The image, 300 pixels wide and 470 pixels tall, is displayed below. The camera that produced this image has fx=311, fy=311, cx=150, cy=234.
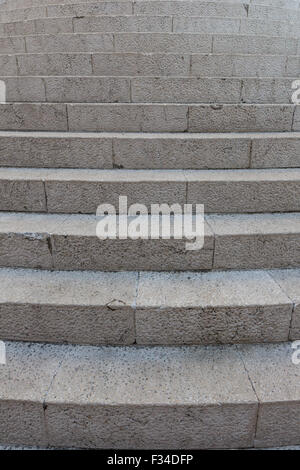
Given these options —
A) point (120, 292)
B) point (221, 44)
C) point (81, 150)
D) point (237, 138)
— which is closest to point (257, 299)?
point (120, 292)

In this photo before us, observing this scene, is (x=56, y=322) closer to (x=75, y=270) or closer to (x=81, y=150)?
(x=75, y=270)

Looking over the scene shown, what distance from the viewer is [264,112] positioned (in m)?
3.77

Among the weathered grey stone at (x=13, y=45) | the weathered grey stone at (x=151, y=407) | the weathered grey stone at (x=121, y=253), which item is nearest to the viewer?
the weathered grey stone at (x=151, y=407)

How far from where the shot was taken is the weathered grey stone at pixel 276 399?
189 centimetres

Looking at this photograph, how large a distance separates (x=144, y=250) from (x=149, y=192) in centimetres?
69

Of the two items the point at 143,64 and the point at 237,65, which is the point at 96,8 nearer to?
the point at 143,64

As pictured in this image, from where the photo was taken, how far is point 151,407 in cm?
188

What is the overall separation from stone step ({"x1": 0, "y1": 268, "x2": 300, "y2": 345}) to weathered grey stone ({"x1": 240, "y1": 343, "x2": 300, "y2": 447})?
0.23 m

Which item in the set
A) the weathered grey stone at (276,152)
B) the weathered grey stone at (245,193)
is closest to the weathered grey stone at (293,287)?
the weathered grey stone at (245,193)

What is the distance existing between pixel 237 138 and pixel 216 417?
2.63m

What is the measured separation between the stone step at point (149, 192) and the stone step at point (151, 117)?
42.2 inches

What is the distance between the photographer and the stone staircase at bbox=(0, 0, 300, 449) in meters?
1.94

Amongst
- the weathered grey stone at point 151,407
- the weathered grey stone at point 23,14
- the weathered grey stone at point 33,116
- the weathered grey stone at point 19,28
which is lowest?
the weathered grey stone at point 151,407

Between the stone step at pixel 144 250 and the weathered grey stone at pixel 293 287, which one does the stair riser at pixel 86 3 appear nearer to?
the stone step at pixel 144 250
